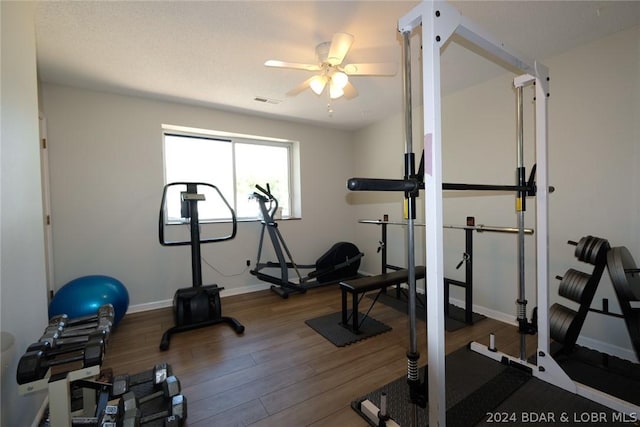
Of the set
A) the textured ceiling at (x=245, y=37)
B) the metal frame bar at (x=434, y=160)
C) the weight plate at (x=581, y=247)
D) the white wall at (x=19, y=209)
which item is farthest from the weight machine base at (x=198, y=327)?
the weight plate at (x=581, y=247)

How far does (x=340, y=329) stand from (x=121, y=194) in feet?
9.29

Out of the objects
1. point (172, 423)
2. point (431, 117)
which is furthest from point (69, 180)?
point (431, 117)

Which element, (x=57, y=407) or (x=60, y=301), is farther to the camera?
(x=60, y=301)

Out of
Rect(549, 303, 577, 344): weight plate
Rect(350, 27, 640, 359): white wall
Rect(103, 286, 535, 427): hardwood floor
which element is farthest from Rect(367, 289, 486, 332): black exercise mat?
Rect(549, 303, 577, 344): weight plate

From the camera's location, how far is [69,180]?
9.34 ft

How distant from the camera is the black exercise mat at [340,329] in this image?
2477mm

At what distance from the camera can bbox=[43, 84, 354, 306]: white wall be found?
282 centimetres

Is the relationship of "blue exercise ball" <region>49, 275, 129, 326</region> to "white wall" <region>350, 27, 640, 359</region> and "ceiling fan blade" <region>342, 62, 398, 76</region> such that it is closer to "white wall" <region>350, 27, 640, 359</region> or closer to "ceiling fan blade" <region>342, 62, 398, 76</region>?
"ceiling fan blade" <region>342, 62, 398, 76</region>

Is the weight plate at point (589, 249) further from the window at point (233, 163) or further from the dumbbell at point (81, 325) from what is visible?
the window at point (233, 163)

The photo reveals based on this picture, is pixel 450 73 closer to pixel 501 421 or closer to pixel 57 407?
pixel 501 421

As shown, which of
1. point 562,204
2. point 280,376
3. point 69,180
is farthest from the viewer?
point 69,180

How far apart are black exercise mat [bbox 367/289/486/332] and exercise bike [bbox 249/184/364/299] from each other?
2.30ft

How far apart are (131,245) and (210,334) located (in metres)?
1.47

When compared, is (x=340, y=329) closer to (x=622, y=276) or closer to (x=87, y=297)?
(x=622, y=276)
